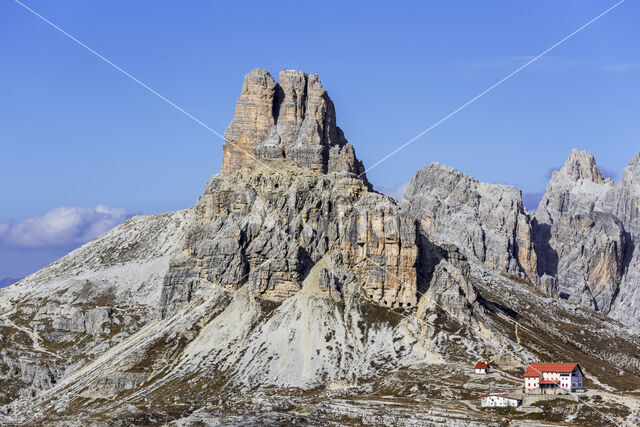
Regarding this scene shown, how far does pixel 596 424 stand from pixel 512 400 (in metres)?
18.6

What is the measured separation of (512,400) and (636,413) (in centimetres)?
2333

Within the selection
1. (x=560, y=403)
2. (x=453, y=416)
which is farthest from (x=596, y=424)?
(x=453, y=416)

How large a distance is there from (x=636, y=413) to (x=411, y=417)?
4293cm

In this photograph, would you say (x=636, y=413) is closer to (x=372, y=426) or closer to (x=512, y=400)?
(x=512, y=400)

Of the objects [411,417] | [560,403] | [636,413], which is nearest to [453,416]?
[411,417]

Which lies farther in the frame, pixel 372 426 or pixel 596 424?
pixel 372 426

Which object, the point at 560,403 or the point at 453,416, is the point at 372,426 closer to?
the point at 453,416

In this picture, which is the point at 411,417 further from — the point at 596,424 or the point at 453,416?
the point at 596,424

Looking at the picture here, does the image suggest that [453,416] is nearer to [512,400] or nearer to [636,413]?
[512,400]

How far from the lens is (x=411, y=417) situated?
19825 cm

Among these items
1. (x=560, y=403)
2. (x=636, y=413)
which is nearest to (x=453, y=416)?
(x=560, y=403)

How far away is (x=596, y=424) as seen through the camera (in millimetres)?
183500

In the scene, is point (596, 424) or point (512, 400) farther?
point (512, 400)

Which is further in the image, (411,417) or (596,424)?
(411,417)
